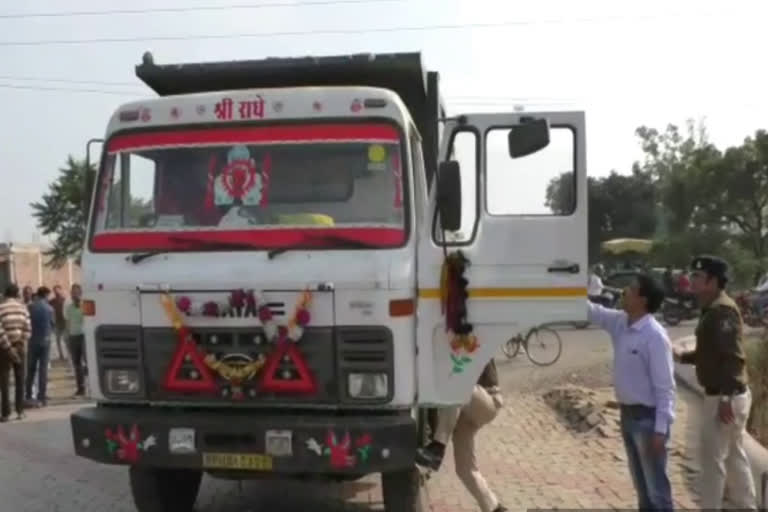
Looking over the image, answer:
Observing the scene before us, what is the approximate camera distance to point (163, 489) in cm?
671

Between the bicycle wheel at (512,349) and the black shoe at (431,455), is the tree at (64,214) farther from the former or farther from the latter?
the black shoe at (431,455)

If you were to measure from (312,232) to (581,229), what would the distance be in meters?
1.67

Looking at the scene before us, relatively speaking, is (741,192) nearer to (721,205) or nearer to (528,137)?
(721,205)

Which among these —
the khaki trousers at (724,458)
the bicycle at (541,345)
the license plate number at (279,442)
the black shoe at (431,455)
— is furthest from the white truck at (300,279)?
the bicycle at (541,345)

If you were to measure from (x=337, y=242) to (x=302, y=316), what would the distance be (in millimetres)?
505

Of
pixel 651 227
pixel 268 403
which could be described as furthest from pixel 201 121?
pixel 651 227

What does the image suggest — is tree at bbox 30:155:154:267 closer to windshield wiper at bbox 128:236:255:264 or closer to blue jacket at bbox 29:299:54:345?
blue jacket at bbox 29:299:54:345

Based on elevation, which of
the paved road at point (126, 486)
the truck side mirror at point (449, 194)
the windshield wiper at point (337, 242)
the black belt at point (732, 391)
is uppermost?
the truck side mirror at point (449, 194)

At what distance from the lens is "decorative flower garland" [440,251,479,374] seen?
5723 mm

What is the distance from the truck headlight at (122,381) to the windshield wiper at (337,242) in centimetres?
119

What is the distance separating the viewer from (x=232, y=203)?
236 inches

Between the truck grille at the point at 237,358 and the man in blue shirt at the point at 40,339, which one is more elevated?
the truck grille at the point at 237,358

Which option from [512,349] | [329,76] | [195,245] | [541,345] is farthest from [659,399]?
[512,349]

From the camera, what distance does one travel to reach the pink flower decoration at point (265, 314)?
555 centimetres
